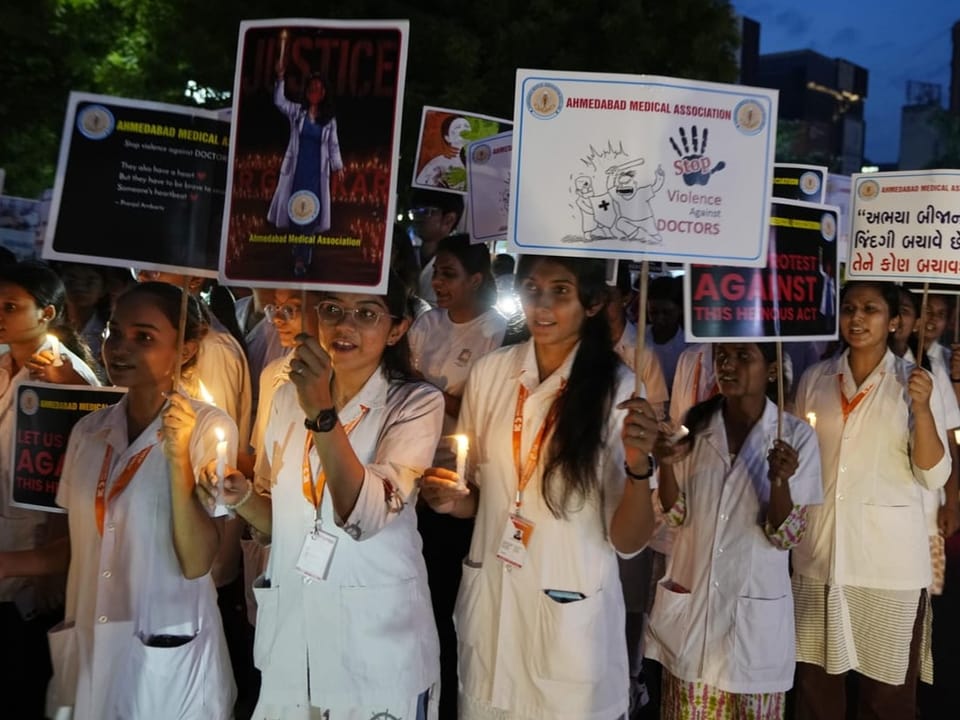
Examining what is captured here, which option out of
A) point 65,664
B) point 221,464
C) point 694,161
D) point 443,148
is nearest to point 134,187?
point 221,464

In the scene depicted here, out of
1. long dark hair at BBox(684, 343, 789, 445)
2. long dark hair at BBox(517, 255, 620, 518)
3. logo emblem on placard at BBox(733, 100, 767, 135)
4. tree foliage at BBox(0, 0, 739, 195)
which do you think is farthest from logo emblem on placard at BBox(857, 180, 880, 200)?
tree foliage at BBox(0, 0, 739, 195)

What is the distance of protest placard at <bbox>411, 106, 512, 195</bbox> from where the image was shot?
22.2ft

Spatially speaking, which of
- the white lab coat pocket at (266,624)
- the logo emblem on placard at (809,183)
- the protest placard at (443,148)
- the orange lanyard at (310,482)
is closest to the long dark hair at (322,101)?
the orange lanyard at (310,482)

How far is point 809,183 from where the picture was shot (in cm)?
560

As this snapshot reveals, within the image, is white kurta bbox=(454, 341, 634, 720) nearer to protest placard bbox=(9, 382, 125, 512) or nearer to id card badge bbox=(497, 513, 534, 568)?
id card badge bbox=(497, 513, 534, 568)

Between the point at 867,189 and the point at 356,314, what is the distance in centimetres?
296

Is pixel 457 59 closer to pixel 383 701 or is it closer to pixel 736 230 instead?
pixel 736 230

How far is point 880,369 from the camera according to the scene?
15.1 ft

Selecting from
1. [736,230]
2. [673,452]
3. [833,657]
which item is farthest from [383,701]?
[833,657]

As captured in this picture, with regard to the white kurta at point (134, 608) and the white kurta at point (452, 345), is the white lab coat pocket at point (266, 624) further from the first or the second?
the white kurta at point (452, 345)

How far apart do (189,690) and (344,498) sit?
81cm

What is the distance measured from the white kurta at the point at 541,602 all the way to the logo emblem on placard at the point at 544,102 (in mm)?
837

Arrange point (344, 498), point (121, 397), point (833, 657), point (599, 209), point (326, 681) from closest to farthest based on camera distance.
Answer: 1. point (344, 498)
2. point (326, 681)
3. point (599, 209)
4. point (121, 397)
5. point (833, 657)

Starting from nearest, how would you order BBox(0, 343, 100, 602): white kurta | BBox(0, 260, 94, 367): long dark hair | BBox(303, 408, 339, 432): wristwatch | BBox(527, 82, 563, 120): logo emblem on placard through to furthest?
BBox(303, 408, 339, 432): wristwatch < BBox(527, 82, 563, 120): logo emblem on placard < BBox(0, 343, 100, 602): white kurta < BBox(0, 260, 94, 367): long dark hair
